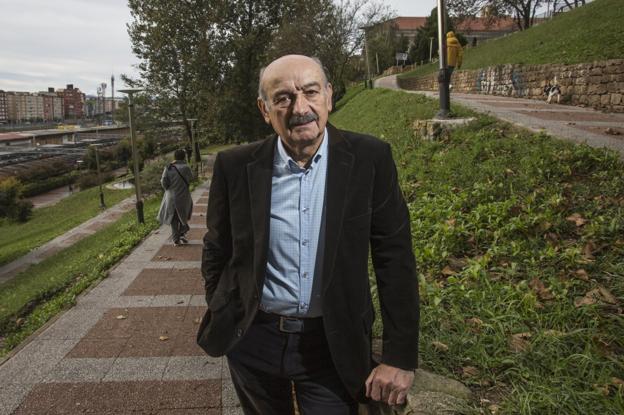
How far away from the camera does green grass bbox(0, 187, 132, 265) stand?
60.7ft

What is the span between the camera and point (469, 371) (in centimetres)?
236

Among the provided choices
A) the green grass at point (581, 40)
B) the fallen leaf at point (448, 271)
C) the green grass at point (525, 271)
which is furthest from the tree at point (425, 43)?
the fallen leaf at point (448, 271)

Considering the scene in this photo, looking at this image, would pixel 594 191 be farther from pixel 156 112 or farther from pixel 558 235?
pixel 156 112

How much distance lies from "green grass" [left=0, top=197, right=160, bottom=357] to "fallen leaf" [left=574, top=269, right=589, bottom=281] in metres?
6.08

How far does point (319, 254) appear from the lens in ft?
→ 5.53

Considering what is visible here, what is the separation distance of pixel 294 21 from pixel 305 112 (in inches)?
1191

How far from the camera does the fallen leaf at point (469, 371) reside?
91.7 inches

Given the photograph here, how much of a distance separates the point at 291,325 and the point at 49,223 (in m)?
27.9

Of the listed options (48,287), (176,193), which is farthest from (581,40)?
(48,287)

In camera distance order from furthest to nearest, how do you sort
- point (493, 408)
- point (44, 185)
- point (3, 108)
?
point (3, 108) → point (44, 185) → point (493, 408)

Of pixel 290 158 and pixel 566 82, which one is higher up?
pixel 566 82

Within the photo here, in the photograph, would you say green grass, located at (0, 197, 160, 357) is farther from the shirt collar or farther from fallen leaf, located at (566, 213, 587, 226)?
fallen leaf, located at (566, 213, 587, 226)

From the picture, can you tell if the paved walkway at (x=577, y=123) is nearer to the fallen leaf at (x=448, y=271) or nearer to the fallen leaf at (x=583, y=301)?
the fallen leaf at (x=448, y=271)

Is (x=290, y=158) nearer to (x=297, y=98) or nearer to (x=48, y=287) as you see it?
(x=297, y=98)
